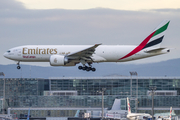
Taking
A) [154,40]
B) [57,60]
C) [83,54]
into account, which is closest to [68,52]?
[83,54]

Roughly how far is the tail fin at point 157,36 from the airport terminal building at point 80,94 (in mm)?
26669

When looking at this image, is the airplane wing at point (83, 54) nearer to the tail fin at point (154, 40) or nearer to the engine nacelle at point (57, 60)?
the engine nacelle at point (57, 60)

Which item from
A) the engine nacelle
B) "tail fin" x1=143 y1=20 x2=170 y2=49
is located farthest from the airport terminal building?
the engine nacelle

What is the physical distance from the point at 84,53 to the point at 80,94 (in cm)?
5271

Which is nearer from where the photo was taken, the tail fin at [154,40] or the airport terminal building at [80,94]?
the tail fin at [154,40]

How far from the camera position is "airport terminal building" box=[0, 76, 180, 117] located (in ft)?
329

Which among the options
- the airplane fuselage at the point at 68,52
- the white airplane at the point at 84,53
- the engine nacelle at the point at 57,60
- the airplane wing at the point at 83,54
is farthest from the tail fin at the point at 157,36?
the engine nacelle at the point at 57,60

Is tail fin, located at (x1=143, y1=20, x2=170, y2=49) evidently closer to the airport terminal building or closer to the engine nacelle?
the engine nacelle

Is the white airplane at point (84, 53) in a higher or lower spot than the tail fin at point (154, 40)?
lower

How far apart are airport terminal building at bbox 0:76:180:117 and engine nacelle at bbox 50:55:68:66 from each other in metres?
31.0

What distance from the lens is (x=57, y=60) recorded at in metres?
70.3

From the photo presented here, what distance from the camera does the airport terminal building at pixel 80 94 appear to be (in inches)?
3950

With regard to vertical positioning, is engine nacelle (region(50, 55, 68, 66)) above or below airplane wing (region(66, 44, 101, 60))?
below

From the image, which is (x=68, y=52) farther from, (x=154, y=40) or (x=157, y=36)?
(x=157, y=36)
